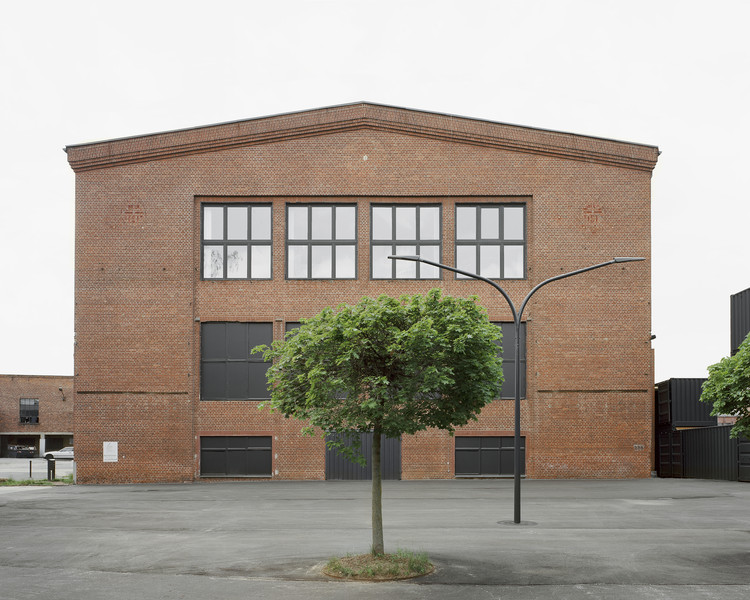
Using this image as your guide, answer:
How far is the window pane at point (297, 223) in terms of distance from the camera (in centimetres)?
3203

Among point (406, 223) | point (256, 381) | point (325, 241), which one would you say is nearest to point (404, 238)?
point (406, 223)

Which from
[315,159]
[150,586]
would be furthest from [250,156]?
[150,586]

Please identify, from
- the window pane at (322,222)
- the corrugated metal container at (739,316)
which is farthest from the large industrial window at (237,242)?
the corrugated metal container at (739,316)

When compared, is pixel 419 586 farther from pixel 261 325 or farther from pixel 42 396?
pixel 42 396

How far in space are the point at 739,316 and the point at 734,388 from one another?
22.8 m

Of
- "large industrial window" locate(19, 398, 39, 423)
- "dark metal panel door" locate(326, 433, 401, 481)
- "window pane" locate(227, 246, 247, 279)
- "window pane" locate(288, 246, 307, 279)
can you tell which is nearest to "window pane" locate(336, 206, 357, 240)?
"window pane" locate(288, 246, 307, 279)

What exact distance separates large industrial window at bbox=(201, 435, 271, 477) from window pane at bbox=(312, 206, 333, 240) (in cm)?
792

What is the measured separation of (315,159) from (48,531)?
18.6 metres

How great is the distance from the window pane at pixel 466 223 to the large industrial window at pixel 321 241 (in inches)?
157

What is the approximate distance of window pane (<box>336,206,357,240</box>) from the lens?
105 ft

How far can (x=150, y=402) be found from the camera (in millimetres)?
31156

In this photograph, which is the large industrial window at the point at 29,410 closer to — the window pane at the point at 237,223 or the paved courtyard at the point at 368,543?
the window pane at the point at 237,223

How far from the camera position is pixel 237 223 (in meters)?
32.2

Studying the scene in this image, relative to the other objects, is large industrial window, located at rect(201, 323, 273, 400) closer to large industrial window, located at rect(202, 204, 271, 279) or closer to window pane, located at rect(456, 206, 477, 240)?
large industrial window, located at rect(202, 204, 271, 279)
